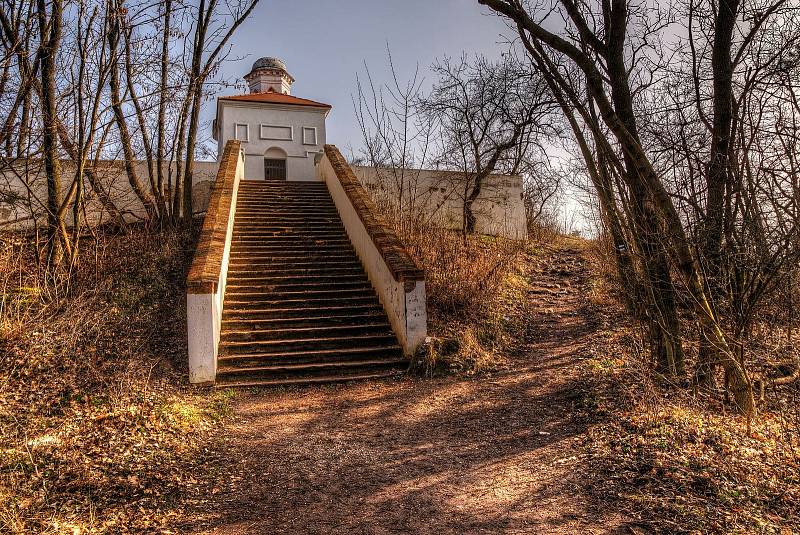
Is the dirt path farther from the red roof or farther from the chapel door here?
the red roof

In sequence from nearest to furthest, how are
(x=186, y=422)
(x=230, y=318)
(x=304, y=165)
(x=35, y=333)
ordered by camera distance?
(x=186, y=422)
(x=35, y=333)
(x=230, y=318)
(x=304, y=165)

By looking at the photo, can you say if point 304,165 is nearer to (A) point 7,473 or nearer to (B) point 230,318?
(B) point 230,318

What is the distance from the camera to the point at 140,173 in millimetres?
15055

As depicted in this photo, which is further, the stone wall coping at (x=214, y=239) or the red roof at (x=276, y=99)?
the red roof at (x=276, y=99)

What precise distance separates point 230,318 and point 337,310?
1.77 m

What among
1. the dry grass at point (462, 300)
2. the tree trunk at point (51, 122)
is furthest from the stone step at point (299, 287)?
the tree trunk at point (51, 122)

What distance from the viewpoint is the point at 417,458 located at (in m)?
5.32

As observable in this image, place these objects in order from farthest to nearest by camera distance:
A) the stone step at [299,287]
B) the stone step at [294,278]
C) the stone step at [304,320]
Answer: the stone step at [294,278], the stone step at [299,287], the stone step at [304,320]

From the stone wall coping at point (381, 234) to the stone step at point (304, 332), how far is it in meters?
1.02

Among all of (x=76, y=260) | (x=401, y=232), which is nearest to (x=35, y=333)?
(x=76, y=260)

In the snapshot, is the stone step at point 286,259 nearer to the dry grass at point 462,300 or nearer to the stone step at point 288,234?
the stone step at point 288,234

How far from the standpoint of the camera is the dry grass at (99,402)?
4.29 metres

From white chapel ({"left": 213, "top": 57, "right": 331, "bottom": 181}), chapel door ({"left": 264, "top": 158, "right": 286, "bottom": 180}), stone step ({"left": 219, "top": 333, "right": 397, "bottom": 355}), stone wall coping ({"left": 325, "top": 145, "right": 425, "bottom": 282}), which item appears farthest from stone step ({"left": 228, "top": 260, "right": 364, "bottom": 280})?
chapel door ({"left": 264, "top": 158, "right": 286, "bottom": 180})

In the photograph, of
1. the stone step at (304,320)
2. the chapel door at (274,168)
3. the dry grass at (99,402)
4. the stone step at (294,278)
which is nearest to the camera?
the dry grass at (99,402)
